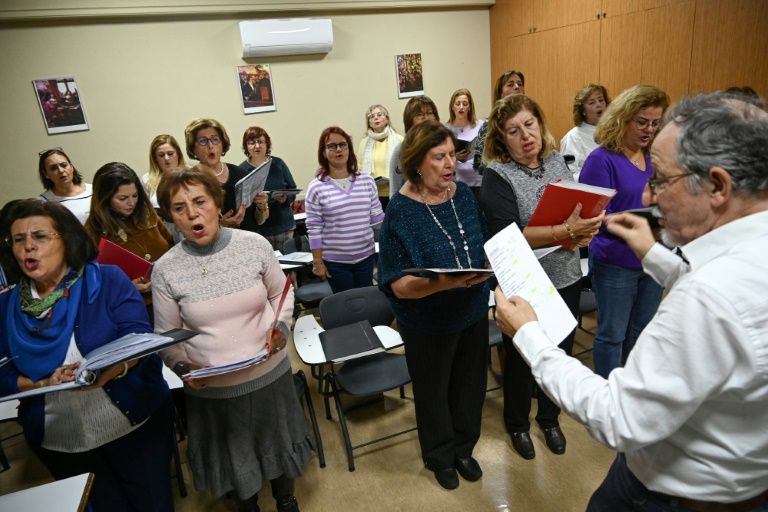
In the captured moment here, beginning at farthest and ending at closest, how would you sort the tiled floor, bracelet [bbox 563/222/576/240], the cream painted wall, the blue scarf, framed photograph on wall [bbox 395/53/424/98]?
framed photograph on wall [bbox 395/53/424/98] < the cream painted wall < the tiled floor < bracelet [bbox 563/222/576/240] < the blue scarf

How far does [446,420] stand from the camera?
208 centimetres

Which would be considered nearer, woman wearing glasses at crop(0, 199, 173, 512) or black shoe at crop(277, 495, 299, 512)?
woman wearing glasses at crop(0, 199, 173, 512)

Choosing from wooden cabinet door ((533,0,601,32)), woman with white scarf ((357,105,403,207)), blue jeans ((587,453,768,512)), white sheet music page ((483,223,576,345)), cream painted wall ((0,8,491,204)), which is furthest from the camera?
wooden cabinet door ((533,0,601,32))

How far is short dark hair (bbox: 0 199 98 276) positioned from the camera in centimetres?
152

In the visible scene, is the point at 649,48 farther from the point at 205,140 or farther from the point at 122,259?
the point at 122,259

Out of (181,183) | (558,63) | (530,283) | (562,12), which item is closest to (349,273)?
(181,183)

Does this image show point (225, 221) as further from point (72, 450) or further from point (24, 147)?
point (24, 147)

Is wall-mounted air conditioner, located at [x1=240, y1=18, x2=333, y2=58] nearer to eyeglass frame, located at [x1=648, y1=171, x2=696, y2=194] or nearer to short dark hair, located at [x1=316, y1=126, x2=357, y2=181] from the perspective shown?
short dark hair, located at [x1=316, y1=126, x2=357, y2=181]

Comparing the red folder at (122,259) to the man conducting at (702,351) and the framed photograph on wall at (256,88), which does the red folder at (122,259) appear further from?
the framed photograph on wall at (256,88)

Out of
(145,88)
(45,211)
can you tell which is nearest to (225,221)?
(45,211)

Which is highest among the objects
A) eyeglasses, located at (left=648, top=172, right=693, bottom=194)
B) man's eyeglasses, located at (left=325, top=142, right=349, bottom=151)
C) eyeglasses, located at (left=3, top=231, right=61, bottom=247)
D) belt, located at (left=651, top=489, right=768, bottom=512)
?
man's eyeglasses, located at (left=325, top=142, right=349, bottom=151)

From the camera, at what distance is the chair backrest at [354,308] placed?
2584mm

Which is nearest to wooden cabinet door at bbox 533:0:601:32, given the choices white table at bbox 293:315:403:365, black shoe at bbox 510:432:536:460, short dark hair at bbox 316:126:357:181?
short dark hair at bbox 316:126:357:181

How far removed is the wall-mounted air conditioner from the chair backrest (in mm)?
3656
